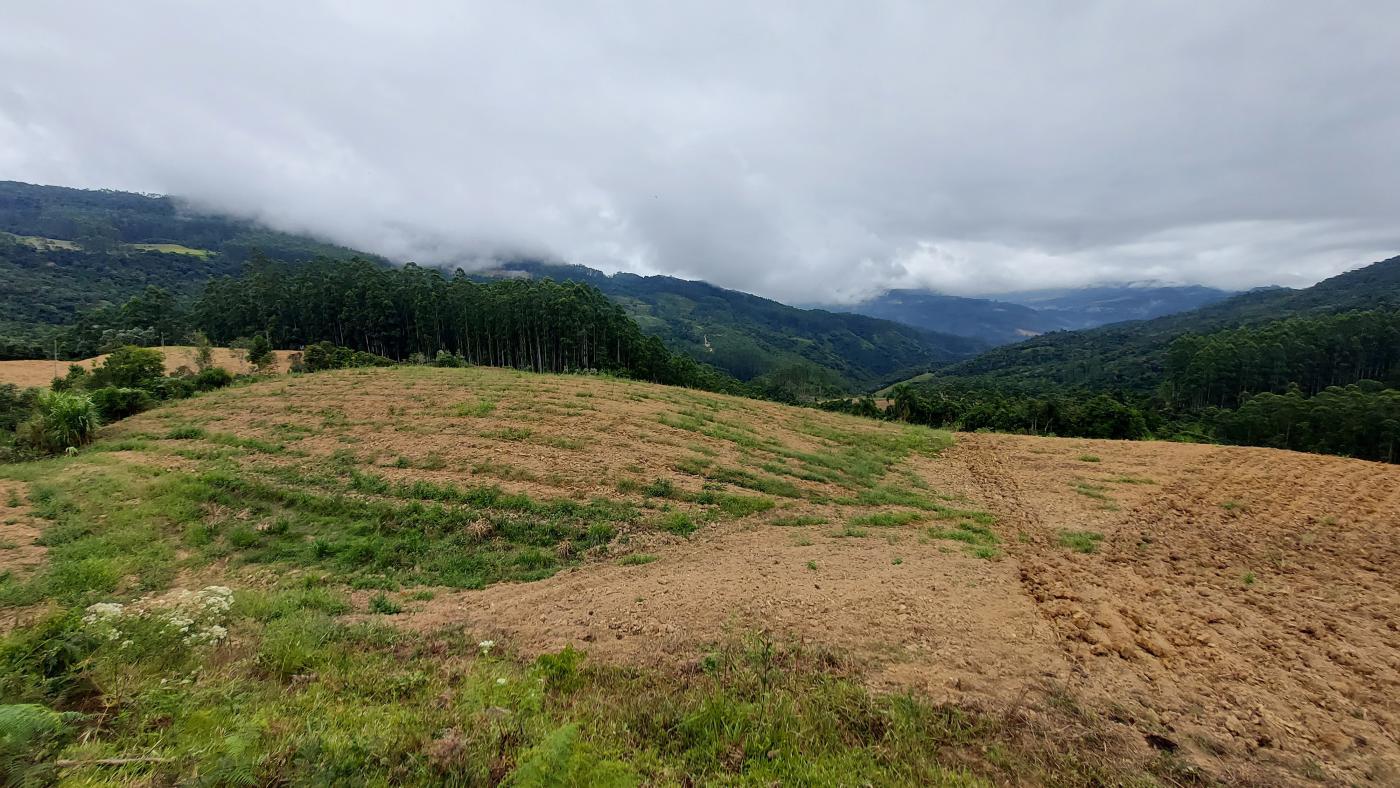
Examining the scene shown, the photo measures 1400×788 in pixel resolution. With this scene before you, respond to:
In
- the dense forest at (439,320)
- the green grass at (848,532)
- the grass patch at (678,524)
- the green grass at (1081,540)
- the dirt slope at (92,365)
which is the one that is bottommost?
the green grass at (848,532)

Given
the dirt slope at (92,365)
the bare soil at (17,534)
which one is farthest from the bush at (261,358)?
the bare soil at (17,534)

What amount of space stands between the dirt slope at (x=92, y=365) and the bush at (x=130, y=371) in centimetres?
629

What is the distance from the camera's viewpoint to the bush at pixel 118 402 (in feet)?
58.3

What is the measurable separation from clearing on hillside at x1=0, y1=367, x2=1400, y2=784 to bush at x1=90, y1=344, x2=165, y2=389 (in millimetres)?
11294

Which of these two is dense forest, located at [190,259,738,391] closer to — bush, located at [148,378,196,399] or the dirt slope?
the dirt slope

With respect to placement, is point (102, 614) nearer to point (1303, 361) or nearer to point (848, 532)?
point (848, 532)

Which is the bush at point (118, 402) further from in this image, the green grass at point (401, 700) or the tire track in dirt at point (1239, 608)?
the tire track in dirt at point (1239, 608)

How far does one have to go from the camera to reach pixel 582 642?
5.89m

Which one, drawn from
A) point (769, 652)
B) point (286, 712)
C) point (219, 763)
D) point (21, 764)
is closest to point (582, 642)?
point (769, 652)

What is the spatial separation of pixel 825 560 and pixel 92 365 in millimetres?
53780

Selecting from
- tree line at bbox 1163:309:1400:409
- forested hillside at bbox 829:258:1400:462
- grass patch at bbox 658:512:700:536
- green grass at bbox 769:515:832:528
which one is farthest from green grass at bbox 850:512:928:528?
tree line at bbox 1163:309:1400:409

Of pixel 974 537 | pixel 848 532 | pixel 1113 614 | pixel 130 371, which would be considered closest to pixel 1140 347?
pixel 974 537

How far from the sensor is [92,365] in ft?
117

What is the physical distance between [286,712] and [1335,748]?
358 inches
